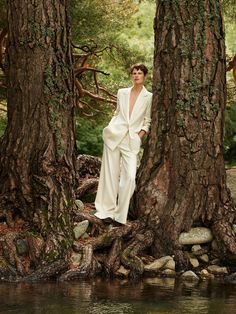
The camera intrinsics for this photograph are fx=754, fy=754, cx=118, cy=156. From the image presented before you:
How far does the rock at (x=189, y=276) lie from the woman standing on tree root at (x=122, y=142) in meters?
1.21

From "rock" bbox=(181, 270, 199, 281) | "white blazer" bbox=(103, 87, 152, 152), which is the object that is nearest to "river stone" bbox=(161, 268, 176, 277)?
"rock" bbox=(181, 270, 199, 281)

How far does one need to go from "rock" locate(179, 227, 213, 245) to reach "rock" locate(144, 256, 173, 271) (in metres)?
0.30

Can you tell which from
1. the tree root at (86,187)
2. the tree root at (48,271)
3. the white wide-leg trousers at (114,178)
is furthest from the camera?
the tree root at (86,187)

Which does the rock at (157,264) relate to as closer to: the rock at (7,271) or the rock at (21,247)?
the rock at (21,247)

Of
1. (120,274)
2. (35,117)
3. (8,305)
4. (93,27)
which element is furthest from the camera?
(93,27)

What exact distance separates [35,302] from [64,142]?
276 cm

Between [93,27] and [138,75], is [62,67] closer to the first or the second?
[138,75]

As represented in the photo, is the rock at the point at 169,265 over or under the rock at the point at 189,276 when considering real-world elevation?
over

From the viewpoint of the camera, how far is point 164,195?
941 cm

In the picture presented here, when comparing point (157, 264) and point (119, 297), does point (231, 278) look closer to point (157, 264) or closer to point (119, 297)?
point (157, 264)

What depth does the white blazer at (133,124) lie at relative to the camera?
968 cm

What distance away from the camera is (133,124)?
9734 millimetres

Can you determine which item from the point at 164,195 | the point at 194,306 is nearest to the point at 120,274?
the point at 164,195

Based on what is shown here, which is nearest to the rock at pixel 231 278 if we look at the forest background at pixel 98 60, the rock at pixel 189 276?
the rock at pixel 189 276
